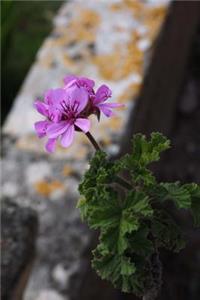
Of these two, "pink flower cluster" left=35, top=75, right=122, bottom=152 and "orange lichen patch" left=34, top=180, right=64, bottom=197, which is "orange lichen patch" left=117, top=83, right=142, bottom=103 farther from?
"pink flower cluster" left=35, top=75, right=122, bottom=152

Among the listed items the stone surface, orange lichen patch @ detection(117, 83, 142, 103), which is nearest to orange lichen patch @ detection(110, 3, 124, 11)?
the stone surface

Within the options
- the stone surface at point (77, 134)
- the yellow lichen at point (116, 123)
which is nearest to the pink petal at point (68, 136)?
the stone surface at point (77, 134)

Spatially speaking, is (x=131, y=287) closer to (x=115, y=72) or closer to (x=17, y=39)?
(x=115, y=72)

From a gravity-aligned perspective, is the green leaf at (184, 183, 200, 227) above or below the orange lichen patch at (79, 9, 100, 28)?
below

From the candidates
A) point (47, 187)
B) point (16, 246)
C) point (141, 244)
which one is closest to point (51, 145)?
point (141, 244)

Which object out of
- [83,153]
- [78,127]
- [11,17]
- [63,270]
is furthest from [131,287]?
[11,17]

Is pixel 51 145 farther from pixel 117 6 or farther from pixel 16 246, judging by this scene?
pixel 117 6
